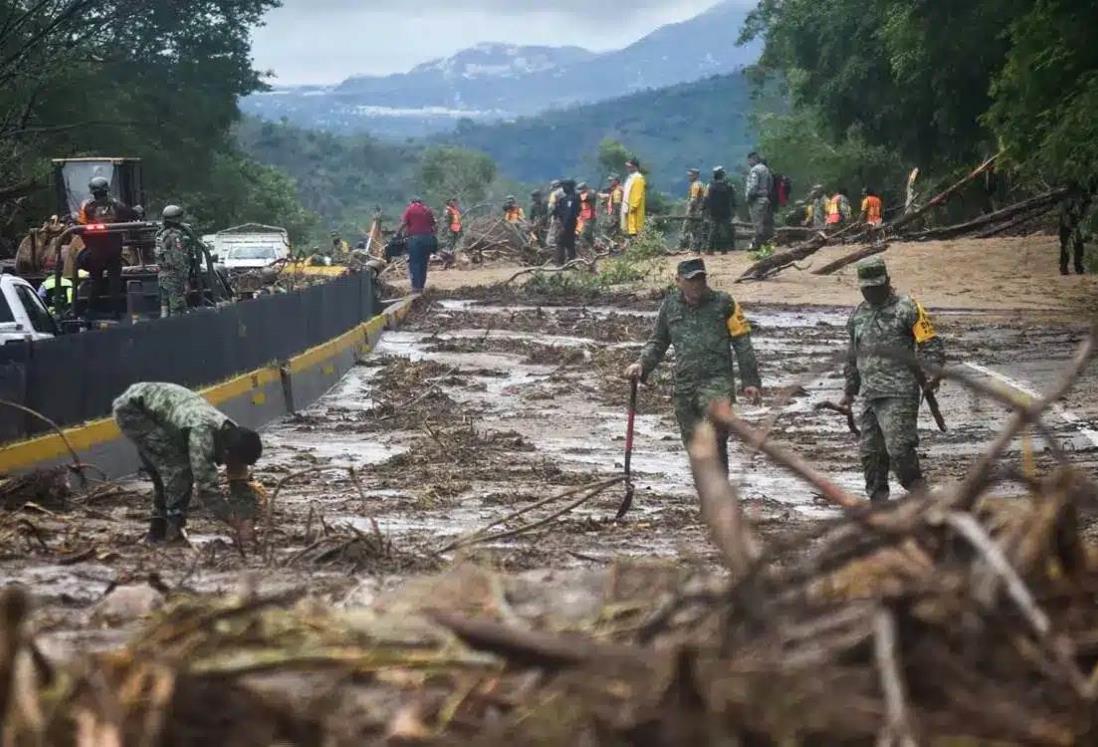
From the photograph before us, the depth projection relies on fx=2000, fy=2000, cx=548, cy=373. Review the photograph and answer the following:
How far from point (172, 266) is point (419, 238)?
44.5 ft

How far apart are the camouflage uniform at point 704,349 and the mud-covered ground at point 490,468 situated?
27.5 inches

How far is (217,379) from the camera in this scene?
17.6 metres

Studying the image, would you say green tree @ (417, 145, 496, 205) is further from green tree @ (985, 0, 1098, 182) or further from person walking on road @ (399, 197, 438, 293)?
green tree @ (985, 0, 1098, 182)

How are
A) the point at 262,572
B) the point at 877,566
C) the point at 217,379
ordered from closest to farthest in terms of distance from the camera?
the point at 877,566
the point at 262,572
the point at 217,379

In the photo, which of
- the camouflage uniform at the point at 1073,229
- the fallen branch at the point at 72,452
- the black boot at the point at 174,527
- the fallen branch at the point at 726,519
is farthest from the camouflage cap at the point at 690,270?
the camouflage uniform at the point at 1073,229

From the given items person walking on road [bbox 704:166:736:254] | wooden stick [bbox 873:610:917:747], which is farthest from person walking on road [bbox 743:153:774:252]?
wooden stick [bbox 873:610:917:747]

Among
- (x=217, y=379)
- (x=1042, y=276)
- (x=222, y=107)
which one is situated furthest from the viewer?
(x=222, y=107)

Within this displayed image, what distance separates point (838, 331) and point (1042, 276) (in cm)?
743

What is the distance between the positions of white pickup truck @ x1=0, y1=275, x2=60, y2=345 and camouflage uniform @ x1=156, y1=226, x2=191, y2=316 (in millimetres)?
3015

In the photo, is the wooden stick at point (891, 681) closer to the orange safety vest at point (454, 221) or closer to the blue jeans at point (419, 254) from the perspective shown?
the blue jeans at point (419, 254)

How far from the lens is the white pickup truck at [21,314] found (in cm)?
1680

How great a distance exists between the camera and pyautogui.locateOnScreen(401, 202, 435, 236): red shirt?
1324 inches

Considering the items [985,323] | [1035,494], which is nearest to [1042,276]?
[985,323]

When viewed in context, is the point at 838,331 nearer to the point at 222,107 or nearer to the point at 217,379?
the point at 217,379
